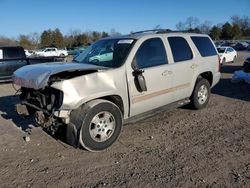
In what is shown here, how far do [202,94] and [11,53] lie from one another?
9264 mm

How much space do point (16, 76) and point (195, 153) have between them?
3275mm

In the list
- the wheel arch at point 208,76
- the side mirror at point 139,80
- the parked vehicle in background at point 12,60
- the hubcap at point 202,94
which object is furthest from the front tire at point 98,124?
the parked vehicle in background at point 12,60

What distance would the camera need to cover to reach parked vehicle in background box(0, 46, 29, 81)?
1286 centimetres

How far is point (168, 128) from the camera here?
620 centimetres

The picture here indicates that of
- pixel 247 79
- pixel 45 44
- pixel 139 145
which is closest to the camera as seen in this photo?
pixel 139 145

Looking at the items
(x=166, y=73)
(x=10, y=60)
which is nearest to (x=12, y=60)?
(x=10, y=60)

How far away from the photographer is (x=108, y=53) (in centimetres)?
595

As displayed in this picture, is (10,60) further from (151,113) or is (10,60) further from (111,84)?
(111,84)

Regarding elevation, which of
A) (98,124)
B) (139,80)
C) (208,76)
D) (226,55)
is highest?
(139,80)

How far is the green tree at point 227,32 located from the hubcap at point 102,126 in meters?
91.2

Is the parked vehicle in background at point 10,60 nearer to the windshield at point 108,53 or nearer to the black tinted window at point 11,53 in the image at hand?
the black tinted window at point 11,53

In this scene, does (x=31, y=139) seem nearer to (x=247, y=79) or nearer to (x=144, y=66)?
(x=144, y=66)

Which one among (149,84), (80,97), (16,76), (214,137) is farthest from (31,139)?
(214,137)

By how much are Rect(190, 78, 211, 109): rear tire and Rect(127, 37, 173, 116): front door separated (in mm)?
1088
